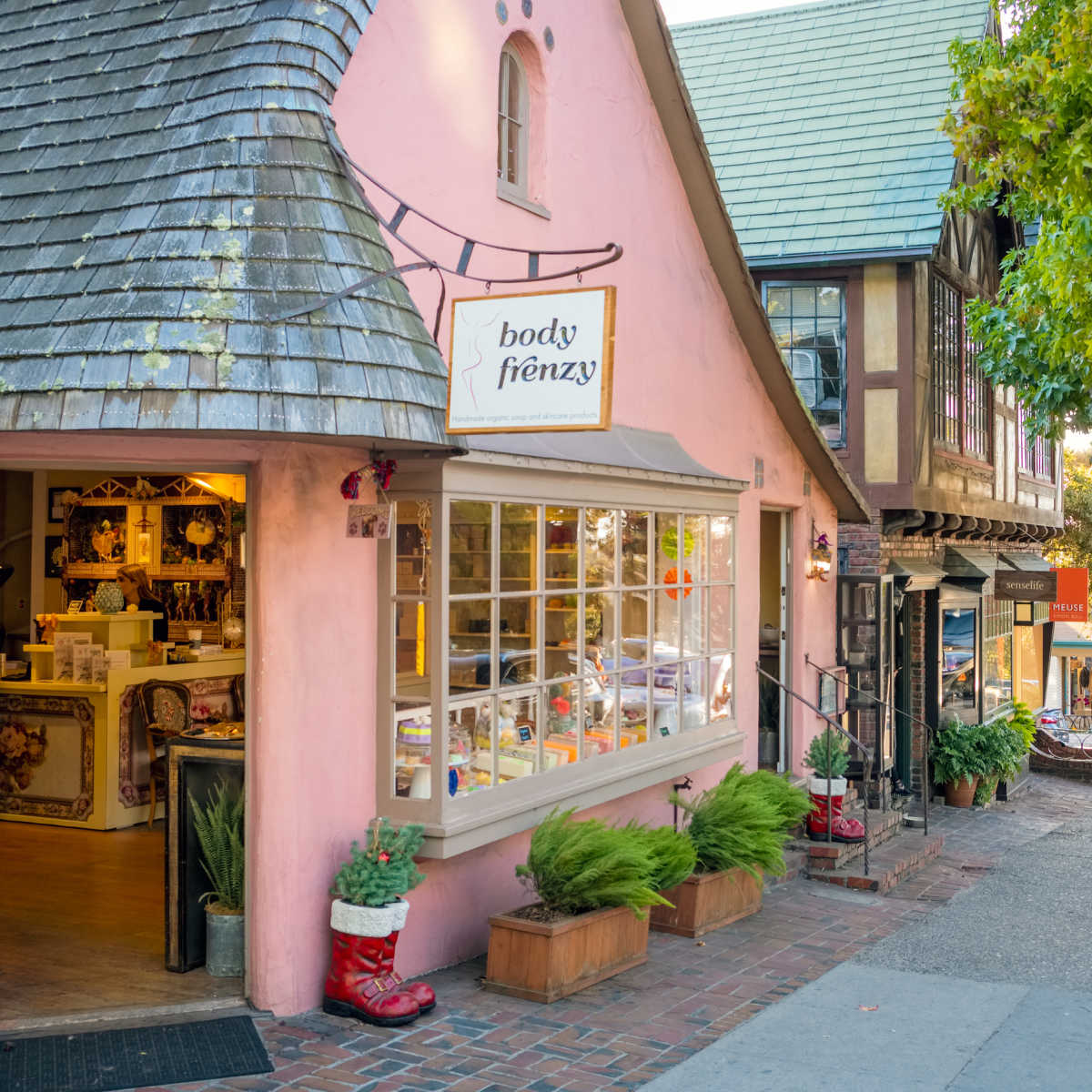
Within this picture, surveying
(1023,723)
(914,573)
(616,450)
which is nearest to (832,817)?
(616,450)

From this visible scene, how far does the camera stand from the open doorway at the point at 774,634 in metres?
12.4

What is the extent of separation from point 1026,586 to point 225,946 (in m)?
14.3

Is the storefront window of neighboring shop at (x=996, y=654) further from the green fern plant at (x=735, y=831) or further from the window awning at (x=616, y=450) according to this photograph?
the green fern plant at (x=735, y=831)

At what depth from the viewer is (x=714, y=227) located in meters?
10.4

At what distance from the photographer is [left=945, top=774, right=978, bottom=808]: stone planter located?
50.6 ft

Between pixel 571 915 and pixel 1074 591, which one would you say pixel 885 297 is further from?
pixel 571 915

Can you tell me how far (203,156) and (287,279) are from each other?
0.73 m

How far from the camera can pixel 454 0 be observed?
7.47 metres

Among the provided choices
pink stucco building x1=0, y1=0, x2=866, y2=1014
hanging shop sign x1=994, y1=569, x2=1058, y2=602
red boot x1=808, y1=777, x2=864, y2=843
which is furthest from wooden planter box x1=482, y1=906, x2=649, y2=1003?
hanging shop sign x1=994, y1=569, x2=1058, y2=602

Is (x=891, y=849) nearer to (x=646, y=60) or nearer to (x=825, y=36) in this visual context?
(x=646, y=60)

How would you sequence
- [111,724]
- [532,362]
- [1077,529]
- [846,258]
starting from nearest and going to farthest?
[532,362] < [111,724] < [846,258] < [1077,529]

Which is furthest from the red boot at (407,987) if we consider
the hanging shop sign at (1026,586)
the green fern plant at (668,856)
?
the hanging shop sign at (1026,586)

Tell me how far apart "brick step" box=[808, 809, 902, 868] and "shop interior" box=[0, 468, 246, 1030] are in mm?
4408

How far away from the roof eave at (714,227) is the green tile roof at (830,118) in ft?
9.28
